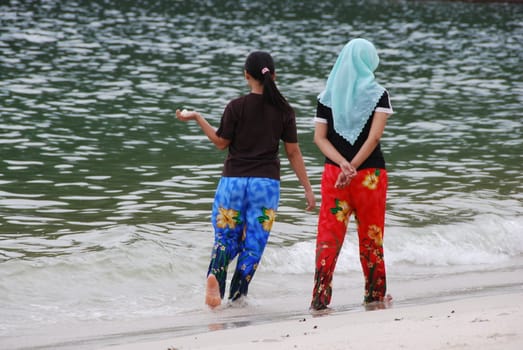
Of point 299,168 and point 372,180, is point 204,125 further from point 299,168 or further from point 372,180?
point 372,180

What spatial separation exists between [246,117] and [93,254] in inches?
102

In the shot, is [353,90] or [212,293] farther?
[212,293]

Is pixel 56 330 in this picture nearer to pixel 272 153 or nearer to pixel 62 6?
pixel 272 153

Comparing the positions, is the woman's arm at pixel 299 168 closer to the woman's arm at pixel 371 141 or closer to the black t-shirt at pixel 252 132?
the black t-shirt at pixel 252 132

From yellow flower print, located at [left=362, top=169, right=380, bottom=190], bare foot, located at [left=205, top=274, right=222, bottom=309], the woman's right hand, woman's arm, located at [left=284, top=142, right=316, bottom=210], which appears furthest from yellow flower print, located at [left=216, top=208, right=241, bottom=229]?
yellow flower print, located at [left=362, top=169, right=380, bottom=190]

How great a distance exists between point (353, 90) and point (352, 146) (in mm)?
341

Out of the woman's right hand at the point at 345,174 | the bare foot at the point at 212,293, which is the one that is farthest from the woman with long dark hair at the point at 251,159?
the woman's right hand at the point at 345,174

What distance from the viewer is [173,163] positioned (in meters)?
13.5

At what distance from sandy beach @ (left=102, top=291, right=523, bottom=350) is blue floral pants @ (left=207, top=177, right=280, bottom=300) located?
744 millimetres

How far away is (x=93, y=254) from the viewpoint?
28.2ft

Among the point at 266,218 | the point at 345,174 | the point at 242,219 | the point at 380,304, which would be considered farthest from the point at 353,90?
the point at 380,304

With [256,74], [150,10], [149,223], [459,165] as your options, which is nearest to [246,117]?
[256,74]

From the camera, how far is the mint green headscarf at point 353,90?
6246 mm

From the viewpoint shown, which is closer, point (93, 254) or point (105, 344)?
point (105, 344)
